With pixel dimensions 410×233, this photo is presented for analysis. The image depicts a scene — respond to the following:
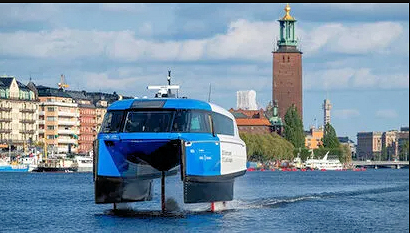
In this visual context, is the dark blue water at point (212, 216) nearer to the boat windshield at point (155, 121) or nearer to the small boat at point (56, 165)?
the boat windshield at point (155, 121)

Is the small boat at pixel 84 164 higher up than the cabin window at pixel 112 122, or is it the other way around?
the cabin window at pixel 112 122

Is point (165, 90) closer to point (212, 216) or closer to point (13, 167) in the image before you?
point (212, 216)

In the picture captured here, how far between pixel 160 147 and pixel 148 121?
3.58 ft

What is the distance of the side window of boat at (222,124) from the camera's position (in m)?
49.5

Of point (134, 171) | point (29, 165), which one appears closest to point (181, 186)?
point (134, 171)

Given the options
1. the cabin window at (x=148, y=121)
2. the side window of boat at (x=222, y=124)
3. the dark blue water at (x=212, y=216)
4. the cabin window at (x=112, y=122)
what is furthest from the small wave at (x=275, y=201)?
the cabin window at (x=112, y=122)

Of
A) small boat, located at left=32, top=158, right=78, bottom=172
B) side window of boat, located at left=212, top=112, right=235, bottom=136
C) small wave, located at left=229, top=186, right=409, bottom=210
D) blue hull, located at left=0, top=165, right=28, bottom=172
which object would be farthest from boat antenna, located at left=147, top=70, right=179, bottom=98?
small boat, located at left=32, top=158, right=78, bottom=172

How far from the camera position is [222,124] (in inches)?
1989

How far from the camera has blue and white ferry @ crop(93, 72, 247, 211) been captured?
47062 millimetres

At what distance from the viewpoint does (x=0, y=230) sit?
45.0m

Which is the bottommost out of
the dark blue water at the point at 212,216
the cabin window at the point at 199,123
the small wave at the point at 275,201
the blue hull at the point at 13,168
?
the dark blue water at the point at 212,216

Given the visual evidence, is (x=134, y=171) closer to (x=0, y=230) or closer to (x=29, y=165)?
(x=0, y=230)

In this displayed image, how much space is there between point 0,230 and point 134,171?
6.24 m

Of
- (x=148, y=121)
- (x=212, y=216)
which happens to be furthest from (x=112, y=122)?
(x=212, y=216)
